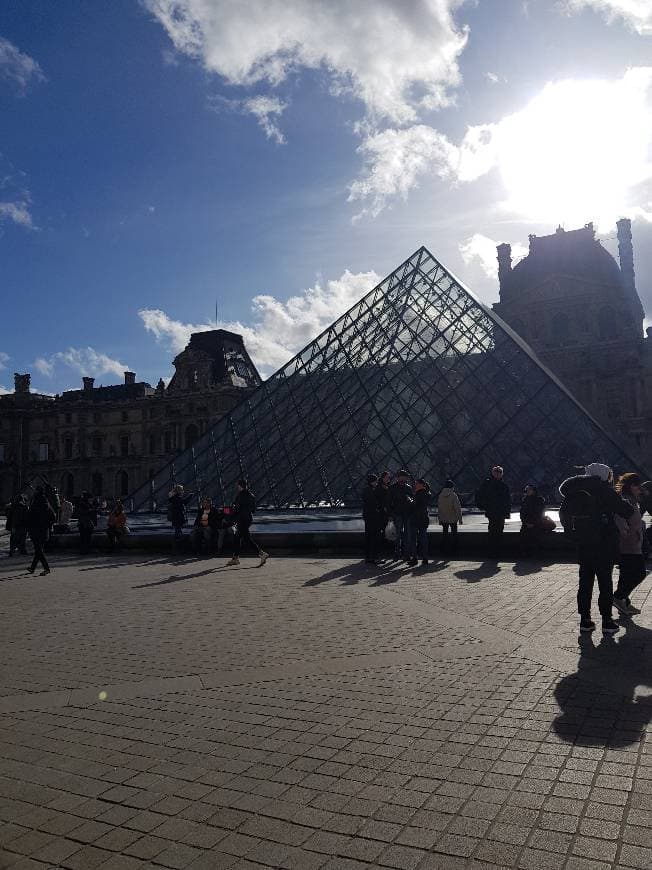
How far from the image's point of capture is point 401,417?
18.2 m

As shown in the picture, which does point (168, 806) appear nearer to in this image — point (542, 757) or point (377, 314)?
point (542, 757)

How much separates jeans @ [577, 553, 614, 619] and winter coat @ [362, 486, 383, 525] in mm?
4910

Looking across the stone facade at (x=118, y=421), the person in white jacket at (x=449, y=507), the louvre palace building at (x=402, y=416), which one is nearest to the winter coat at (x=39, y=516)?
the person in white jacket at (x=449, y=507)

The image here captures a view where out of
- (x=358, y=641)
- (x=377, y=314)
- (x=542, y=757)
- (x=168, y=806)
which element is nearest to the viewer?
(x=168, y=806)

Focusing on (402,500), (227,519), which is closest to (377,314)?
(227,519)

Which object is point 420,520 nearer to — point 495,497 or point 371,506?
point 371,506

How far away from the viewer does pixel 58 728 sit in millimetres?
3717

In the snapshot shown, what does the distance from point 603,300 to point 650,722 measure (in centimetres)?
4367

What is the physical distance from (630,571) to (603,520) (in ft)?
2.81

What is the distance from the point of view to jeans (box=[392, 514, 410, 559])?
10.5m

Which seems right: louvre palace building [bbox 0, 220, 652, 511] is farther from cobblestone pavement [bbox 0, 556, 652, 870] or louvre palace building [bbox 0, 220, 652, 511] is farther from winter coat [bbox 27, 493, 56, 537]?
cobblestone pavement [bbox 0, 556, 652, 870]

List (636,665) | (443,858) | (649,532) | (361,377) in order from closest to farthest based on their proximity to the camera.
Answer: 1. (443,858)
2. (636,665)
3. (649,532)
4. (361,377)

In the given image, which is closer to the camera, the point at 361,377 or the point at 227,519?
the point at 227,519

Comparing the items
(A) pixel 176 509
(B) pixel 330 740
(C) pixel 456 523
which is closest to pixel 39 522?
(A) pixel 176 509
